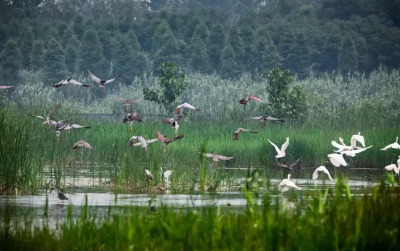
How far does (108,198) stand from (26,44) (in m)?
41.0

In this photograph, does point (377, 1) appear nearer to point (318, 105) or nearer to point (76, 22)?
point (76, 22)

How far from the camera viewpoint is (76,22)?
54.0 meters

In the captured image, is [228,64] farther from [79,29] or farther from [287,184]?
[287,184]

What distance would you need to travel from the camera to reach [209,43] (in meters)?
51.0

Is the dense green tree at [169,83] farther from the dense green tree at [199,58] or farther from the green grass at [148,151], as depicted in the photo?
the dense green tree at [199,58]

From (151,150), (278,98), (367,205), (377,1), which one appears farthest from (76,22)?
(367,205)

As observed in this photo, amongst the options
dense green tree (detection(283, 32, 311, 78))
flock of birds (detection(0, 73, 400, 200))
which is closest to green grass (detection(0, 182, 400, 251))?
flock of birds (detection(0, 73, 400, 200))

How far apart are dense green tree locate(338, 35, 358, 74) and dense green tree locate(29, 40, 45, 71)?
16.5m

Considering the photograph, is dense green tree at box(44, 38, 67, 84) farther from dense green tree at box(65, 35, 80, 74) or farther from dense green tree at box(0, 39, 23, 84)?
dense green tree at box(0, 39, 23, 84)

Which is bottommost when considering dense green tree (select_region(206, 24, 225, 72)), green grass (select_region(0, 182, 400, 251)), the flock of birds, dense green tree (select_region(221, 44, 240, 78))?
green grass (select_region(0, 182, 400, 251))

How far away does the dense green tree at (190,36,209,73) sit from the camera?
49.2 metres

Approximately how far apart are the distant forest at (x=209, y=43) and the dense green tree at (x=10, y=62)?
5 cm

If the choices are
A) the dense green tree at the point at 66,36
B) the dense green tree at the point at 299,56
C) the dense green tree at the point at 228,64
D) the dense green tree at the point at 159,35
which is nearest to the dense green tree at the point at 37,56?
the dense green tree at the point at 66,36

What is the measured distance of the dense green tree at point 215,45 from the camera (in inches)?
1994
